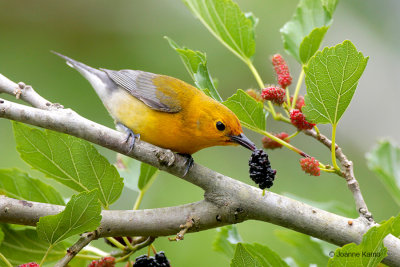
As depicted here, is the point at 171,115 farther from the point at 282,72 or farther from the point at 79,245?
the point at 79,245

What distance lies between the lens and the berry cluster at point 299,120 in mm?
2671

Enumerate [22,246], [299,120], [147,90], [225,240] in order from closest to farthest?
1. [299,120]
2. [22,246]
3. [225,240]
4. [147,90]

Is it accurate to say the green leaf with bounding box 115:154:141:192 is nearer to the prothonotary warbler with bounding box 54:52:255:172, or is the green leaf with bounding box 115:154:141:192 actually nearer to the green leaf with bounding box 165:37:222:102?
the prothonotary warbler with bounding box 54:52:255:172

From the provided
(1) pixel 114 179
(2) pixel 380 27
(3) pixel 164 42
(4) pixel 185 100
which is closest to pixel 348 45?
(1) pixel 114 179

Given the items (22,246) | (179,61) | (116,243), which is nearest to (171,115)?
(116,243)

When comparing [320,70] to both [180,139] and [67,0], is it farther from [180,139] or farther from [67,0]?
[67,0]

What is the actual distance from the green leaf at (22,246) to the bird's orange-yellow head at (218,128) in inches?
49.9

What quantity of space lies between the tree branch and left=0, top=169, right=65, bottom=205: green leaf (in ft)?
1.48

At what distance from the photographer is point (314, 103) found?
8.32ft

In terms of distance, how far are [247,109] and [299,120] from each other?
0.90 feet

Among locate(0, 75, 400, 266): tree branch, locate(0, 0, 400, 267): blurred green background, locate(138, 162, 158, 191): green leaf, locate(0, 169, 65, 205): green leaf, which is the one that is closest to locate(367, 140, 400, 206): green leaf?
locate(0, 75, 400, 266): tree branch

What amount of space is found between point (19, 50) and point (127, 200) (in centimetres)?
259

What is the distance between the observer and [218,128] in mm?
3564

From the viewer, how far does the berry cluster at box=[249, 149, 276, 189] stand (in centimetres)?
249
